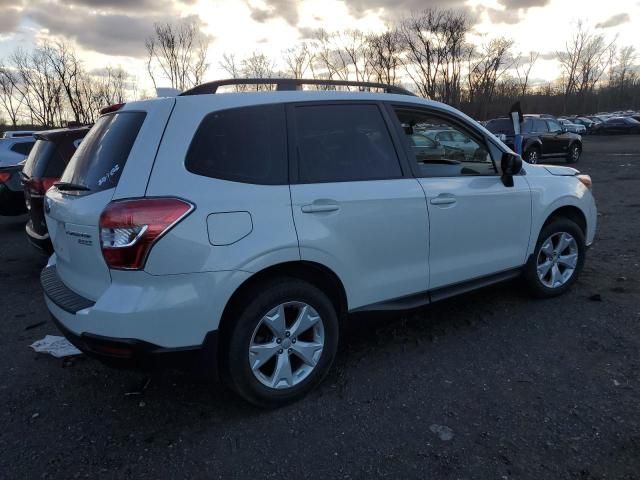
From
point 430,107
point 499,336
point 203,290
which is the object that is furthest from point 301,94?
point 499,336

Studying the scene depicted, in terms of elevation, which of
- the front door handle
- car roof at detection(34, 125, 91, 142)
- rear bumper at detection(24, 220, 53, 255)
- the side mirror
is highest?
car roof at detection(34, 125, 91, 142)

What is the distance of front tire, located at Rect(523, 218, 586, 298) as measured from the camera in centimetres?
430

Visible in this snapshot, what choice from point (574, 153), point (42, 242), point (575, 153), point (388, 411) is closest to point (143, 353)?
point (388, 411)

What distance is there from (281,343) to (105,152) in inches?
57.4

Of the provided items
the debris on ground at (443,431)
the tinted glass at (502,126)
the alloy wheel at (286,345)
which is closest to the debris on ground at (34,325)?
the alloy wheel at (286,345)

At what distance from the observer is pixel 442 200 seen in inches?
134

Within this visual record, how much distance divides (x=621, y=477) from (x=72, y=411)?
2.96 meters

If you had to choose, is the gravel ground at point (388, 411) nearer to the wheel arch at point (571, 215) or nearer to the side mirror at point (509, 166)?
the wheel arch at point (571, 215)

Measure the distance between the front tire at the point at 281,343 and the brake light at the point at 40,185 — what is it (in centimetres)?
385

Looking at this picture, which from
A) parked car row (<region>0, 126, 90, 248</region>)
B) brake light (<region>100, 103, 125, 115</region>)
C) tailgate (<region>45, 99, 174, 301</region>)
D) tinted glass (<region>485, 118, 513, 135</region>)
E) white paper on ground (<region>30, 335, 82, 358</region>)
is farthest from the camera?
tinted glass (<region>485, 118, 513, 135</region>)

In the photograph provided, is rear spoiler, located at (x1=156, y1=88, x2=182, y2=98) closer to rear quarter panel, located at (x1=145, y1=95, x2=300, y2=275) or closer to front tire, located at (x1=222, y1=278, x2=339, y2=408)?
rear quarter panel, located at (x1=145, y1=95, x2=300, y2=275)

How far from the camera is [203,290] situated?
8.08 ft

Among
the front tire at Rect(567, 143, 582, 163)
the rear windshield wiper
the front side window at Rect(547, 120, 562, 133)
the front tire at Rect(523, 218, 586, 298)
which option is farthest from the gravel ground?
the front tire at Rect(567, 143, 582, 163)

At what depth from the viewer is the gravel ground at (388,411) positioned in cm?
244
